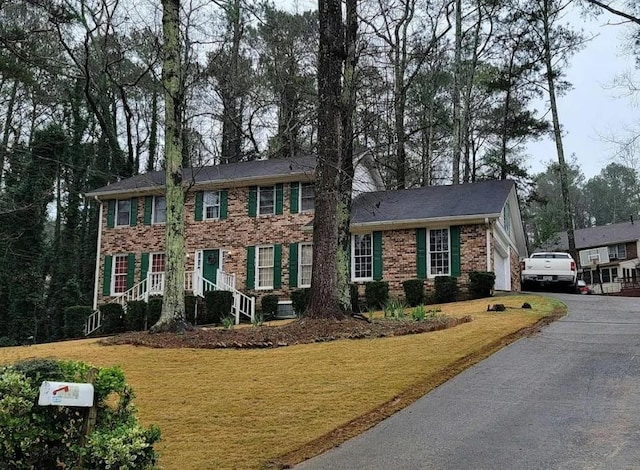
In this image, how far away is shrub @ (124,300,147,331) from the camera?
1991 centimetres

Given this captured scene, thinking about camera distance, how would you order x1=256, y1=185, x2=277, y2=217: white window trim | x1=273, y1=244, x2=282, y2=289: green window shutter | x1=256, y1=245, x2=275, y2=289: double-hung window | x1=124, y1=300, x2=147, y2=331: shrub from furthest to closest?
x1=256, y1=185, x2=277, y2=217: white window trim
x1=256, y1=245, x2=275, y2=289: double-hung window
x1=273, y1=244, x2=282, y2=289: green window shutter
x1=124, y1=300, x2=147, y2=331: shrub

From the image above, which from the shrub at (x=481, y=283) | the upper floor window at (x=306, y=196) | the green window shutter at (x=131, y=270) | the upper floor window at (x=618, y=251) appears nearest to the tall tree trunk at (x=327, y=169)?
the shrub at (x=481, y=283)

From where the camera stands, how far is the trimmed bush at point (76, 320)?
2180cm

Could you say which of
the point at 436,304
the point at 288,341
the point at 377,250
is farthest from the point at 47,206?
the point at 288,341

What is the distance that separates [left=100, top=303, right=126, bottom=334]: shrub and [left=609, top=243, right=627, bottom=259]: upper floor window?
32772 millimetres

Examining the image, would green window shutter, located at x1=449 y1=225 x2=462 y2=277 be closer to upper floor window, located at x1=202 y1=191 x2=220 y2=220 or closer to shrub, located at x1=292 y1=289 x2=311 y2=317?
shrub, located at x1=292 y1=289 x2=311 y2=317

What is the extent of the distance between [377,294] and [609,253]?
91.4 ft

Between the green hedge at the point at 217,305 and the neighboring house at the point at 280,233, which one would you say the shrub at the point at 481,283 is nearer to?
the neighboring house at the point at 280,233

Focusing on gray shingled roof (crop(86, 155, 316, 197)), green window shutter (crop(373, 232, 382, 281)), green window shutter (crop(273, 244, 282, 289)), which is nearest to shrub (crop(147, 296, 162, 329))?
green window shutter (crop(273, 244, 282, 289))

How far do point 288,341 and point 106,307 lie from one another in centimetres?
1111

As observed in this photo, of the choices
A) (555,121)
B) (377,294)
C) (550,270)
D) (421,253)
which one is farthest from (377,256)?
(555,121)

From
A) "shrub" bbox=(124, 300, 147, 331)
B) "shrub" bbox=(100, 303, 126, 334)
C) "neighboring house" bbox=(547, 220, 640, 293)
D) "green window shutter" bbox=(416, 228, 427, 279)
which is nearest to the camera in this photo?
"green window shutter" bbox=(416, 228, 427, 279)

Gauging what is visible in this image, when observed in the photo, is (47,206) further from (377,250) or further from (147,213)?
(377,250)

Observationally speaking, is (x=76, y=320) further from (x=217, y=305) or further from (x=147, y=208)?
(x=217, y=305)
